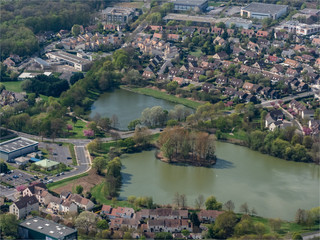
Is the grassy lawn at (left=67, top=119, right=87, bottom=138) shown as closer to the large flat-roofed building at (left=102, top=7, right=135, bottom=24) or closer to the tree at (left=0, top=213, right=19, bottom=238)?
the tree at (left=0, top=213, right=19, bottom=238)

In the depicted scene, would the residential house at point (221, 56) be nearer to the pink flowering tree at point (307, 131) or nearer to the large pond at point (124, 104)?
A: the large pond at point (124, 104)

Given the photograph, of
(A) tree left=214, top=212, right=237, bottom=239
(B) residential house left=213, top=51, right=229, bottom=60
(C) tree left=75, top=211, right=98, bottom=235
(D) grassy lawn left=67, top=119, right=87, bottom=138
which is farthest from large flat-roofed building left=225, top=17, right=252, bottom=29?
(C) tree left=75, top=211, right=98, bottom=235

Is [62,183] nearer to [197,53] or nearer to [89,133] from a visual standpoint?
[89,133]

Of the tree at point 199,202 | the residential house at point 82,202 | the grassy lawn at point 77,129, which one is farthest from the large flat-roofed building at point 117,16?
the tree at point 199,202

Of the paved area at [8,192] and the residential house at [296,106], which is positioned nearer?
the paved area at [8,192]

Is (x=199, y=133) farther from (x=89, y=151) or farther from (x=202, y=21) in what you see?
(x=202, y=21)

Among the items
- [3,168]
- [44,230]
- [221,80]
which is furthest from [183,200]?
[221,80]
